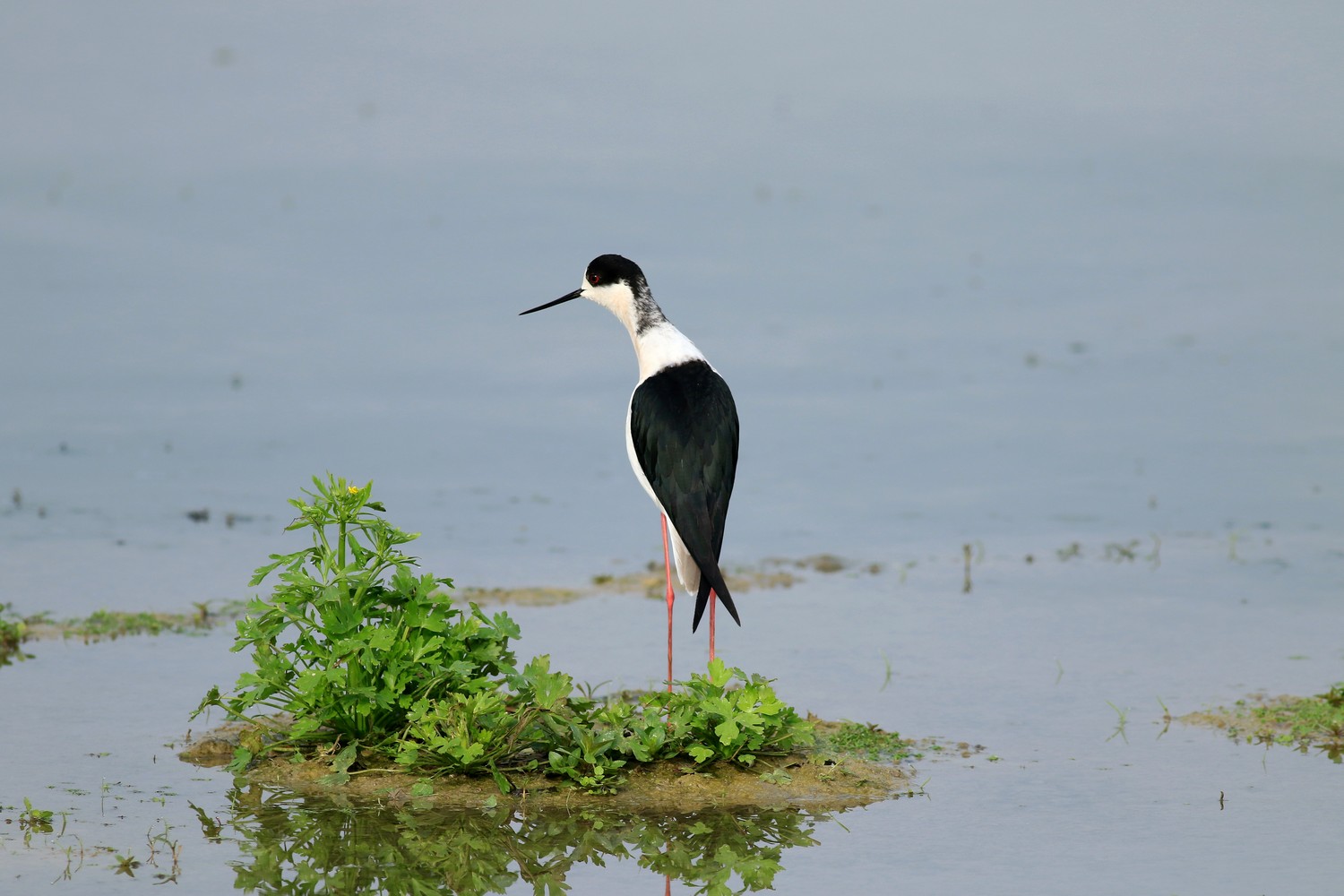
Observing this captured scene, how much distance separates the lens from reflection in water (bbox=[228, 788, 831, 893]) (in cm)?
562

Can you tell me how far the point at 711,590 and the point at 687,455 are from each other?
28.1 inches

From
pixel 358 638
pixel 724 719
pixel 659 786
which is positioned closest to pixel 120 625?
pixel 358 638

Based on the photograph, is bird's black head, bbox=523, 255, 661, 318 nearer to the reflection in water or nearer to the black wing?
the black wing

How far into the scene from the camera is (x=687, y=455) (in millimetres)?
7590

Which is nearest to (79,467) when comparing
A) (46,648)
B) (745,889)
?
(46,648)

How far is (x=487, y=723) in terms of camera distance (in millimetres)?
6598

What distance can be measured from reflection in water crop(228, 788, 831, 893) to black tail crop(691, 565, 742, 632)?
0.96 m

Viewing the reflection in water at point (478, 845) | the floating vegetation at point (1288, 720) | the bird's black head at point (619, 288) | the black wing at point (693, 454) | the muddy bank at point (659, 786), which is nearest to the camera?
the reflection in water at point (478, 845)

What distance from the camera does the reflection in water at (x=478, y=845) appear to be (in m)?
5.62

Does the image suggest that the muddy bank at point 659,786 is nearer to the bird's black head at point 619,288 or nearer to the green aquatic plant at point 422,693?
the green aquatic plant at point 422,693

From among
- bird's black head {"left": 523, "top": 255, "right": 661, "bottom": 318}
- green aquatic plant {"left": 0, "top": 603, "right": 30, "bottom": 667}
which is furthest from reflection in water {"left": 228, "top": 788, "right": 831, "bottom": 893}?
bird's black head {"left": 523, "top": 255, "right": 661, "bottom": 318}

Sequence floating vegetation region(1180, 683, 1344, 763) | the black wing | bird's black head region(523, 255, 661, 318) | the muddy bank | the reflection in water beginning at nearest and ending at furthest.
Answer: the reflection in water
the muddy bank
floating vegetation region(1180, 683, 1344, 763)
the black wing
bird's black head region(523, 255, 661, 318)

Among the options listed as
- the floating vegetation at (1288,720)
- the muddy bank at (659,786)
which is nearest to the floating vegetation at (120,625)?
the muddy bank at (659,786)

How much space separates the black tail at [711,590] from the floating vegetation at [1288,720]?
7.17 feet
